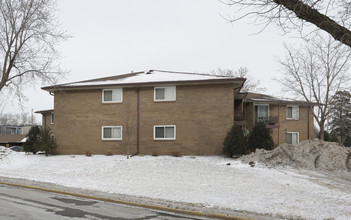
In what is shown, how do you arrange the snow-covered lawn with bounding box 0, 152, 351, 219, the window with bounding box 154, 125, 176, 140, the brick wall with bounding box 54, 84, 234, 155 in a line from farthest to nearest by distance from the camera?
the window with bounding box 154, 125, 176, 140, the brick wall with bounding box 54, 84, 234, 155, the snow-covered lawn with bounding box 0, 152, 351, 219

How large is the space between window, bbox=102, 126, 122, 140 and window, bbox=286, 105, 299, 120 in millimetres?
17359

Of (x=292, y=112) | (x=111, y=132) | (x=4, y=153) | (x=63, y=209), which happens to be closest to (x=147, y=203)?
(x=63, y=209)

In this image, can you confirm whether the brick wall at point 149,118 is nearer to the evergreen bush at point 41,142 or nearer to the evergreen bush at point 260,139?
the evergreen bush at point 41,142

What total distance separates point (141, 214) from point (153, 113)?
48.0 feet

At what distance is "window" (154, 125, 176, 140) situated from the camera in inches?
896

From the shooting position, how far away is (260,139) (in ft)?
79.2

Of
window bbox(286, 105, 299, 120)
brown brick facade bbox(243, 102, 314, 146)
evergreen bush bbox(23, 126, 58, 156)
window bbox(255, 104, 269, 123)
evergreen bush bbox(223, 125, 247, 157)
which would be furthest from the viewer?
window bbox(286, 105, 299, 120)

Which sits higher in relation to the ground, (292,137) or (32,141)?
(292,137)

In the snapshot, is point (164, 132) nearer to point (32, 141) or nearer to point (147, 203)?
point (32, 141)

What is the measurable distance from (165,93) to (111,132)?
15.9 feet

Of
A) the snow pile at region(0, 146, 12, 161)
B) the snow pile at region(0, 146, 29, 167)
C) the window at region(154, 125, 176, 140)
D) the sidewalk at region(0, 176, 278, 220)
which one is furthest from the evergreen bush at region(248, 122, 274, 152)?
the snow pile at region(0, 146, 12, 161)

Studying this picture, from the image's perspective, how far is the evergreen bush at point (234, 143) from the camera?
Result: 20.3 meters

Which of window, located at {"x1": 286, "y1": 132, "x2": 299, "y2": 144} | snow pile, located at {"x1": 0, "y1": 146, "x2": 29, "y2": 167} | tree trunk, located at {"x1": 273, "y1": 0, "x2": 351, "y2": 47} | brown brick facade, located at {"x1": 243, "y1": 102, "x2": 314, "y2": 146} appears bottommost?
snow pile, located at {"x1": 0, "y1": 146, "x2": 29, "y2": 167}

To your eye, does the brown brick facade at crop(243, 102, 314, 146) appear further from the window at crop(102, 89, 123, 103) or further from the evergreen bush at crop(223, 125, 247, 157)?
the window at crop(102, 89, 123, 103)
